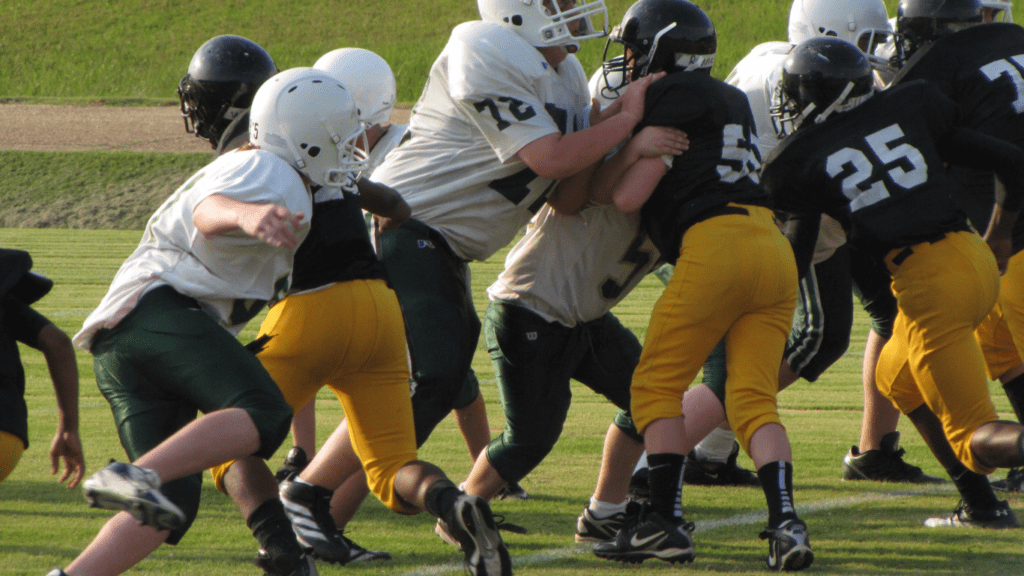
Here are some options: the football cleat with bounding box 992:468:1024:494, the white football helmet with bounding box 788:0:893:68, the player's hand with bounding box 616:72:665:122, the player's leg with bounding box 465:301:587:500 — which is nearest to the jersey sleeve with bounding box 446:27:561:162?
the player's hand with bounding box 616:72:665:122

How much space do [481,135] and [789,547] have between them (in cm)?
161

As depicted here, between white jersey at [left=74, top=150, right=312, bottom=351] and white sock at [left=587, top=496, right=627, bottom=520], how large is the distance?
1.37m

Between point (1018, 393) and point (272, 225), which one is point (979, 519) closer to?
point (1018, 393)

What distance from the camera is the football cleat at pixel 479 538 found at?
304 cm

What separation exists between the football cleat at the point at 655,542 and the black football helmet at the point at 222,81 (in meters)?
1.98

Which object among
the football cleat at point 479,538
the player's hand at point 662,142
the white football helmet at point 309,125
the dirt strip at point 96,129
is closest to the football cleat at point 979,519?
the player's hand at point 662,142

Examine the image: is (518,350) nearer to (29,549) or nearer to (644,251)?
(644,251)

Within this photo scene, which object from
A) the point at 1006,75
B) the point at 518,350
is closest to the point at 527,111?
the point at 518,350

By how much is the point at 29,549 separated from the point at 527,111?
2.07 m

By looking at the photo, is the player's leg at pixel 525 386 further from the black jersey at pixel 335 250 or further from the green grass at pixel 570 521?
the black jersey at pixel 335 250

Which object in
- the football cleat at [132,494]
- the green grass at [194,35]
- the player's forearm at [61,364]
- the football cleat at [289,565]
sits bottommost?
the green grass at [194,35]

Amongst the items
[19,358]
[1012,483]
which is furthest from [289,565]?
[1012,483]

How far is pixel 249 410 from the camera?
2795 mm

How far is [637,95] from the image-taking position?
12.1 feet
